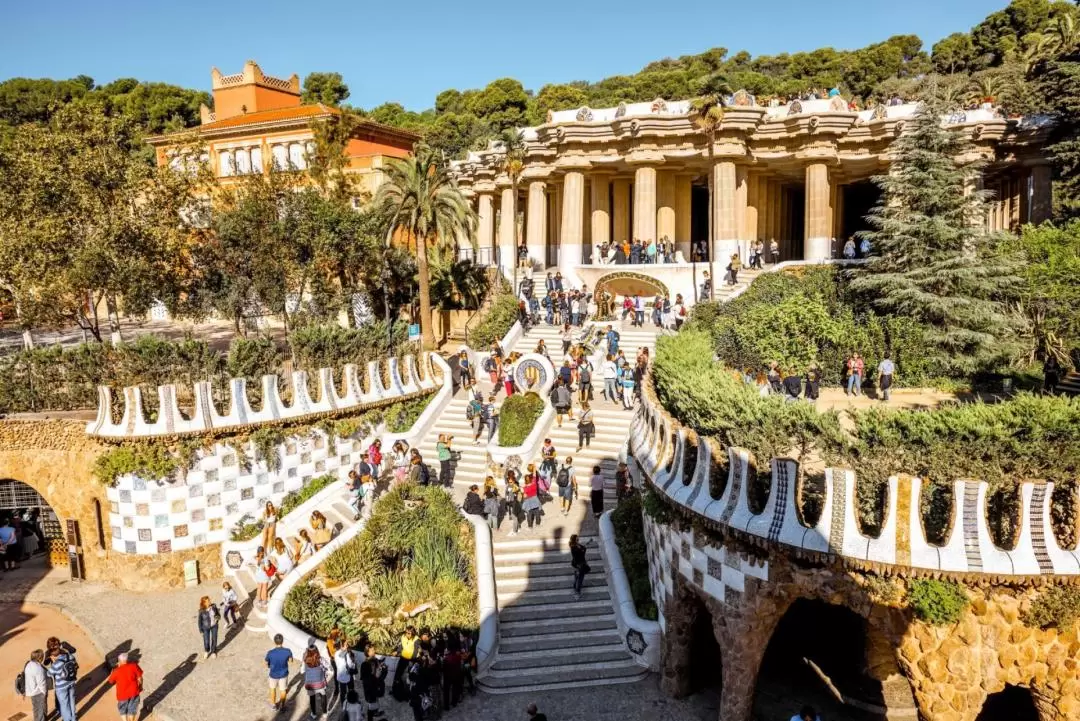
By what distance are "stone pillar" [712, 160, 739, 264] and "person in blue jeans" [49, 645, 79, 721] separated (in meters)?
25.2

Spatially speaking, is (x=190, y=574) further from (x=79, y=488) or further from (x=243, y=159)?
(x=243, y=159)

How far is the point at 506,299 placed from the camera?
3005cm

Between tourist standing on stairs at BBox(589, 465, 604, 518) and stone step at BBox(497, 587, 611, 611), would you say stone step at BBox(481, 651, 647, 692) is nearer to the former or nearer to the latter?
stone step at BBox(497, 587, 611, 611)

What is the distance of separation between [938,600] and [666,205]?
28.1 m

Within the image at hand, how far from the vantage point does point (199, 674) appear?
50.9 feet

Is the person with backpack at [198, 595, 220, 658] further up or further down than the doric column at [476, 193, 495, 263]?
further down

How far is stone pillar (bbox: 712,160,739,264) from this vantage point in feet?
103

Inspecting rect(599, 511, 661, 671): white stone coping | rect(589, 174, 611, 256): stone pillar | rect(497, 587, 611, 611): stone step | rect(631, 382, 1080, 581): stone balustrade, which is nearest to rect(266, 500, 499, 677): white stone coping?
rect(497, 587, 611, 611): stone step

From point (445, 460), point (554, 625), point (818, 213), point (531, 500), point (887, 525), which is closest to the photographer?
point (887, 525)

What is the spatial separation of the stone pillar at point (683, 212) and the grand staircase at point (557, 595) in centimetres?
1804

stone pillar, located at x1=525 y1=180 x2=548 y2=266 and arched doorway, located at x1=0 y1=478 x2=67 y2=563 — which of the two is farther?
stone pillar, located at x1=525 y1=180 x2=548 y2=266

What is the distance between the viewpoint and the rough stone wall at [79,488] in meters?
20.4

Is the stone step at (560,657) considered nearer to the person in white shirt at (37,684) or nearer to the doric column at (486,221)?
the person in white shirt at (37,684)

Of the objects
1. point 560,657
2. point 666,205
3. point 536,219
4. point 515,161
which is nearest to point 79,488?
point 560,657
